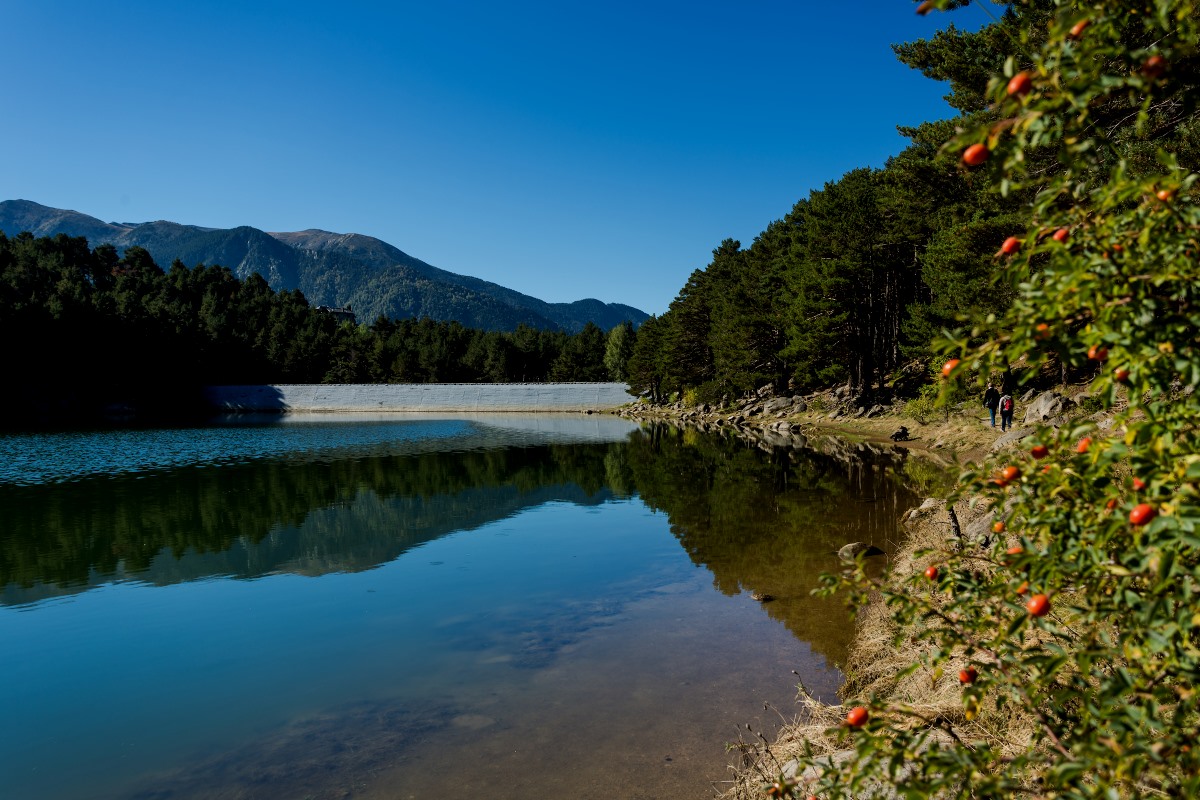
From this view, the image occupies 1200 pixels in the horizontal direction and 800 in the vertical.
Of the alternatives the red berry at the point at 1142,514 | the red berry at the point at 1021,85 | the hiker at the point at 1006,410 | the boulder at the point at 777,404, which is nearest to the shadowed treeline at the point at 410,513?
the hiker at the point at 1006,410

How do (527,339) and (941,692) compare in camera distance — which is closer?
(941,692)

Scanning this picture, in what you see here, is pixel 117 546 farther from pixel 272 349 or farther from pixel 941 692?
pixel 272 349

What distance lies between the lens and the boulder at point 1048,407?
28767 mm

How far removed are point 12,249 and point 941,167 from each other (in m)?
150

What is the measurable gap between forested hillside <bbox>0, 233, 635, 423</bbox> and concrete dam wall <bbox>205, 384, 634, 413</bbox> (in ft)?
49.1

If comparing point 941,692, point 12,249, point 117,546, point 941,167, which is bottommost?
point 117,546

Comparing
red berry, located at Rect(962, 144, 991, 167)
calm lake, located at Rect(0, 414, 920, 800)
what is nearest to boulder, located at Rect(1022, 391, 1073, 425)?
calm lake, located at Rect(0, 414, 920, 800)

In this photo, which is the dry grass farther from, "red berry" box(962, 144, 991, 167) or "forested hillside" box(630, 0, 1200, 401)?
"forested hillside" box(630, 0, 1200, 401)

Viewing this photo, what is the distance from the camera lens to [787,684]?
10.2 meters

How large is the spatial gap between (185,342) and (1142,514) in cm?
14343

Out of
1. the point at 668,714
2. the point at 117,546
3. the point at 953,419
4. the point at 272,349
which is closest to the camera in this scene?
the point at 668,714

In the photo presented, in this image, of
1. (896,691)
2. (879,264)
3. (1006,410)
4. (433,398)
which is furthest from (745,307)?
(433,398)

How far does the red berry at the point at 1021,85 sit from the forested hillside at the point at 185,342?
11869 cm

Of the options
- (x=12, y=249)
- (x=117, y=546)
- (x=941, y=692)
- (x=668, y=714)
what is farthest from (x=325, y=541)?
(x=12, y=249)
